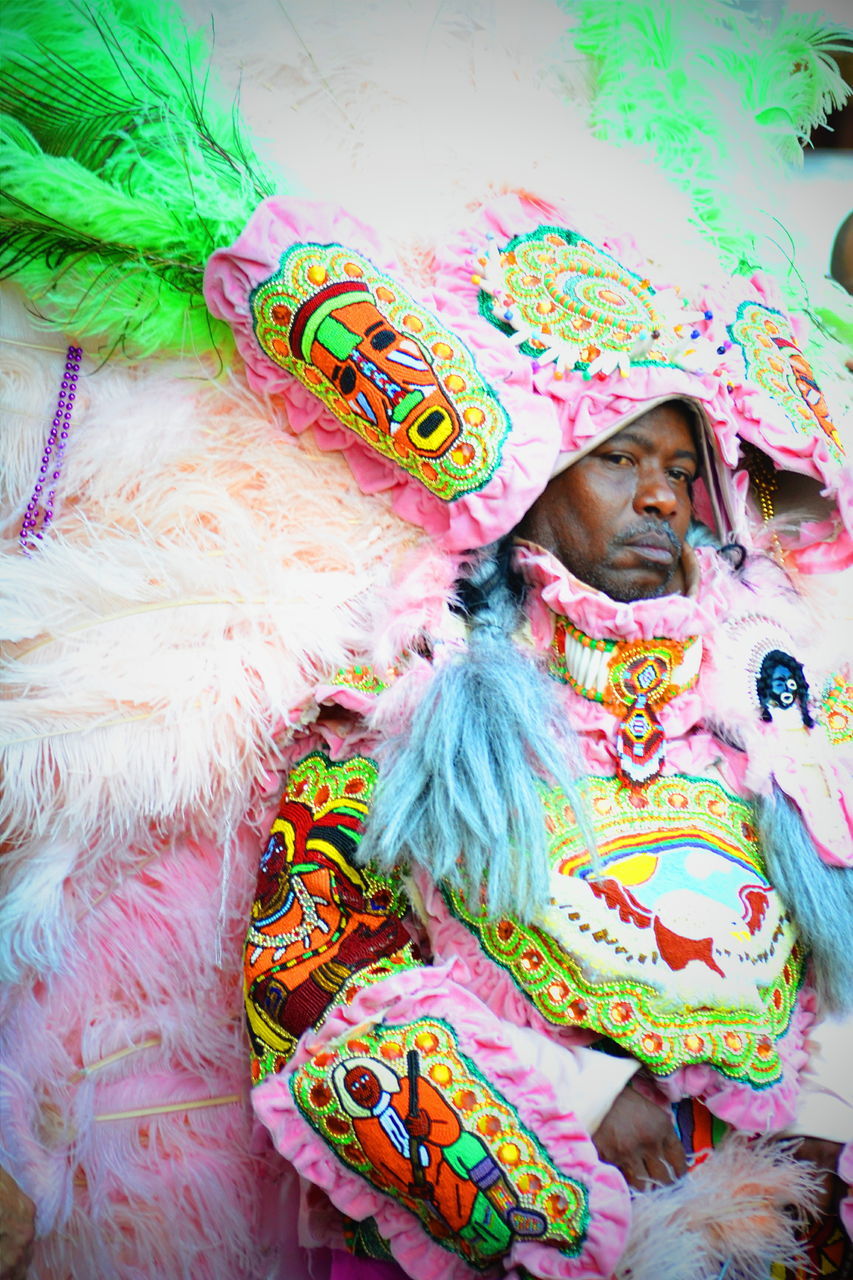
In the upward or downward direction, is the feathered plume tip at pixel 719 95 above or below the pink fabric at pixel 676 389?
above

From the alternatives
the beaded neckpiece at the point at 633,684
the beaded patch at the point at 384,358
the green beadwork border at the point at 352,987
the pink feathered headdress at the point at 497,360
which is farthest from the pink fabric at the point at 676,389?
the green beadwork border at the point at 352,987

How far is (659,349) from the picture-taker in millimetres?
1267

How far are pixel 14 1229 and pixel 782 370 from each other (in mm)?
1441

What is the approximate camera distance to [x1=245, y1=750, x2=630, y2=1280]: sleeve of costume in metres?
0.97

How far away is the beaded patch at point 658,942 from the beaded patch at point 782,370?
1.90 ft

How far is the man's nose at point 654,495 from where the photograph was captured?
1250 mm

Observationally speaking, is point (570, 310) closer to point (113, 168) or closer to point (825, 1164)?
point (113, 168)

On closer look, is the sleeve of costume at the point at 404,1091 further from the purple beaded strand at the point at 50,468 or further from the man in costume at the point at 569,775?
the purple beaded strand at the point at 50,468

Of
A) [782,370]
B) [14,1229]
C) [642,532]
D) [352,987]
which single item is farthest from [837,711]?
[14,1229]

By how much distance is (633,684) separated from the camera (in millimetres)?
1226

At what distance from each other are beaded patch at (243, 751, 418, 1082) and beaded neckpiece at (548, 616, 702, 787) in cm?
31

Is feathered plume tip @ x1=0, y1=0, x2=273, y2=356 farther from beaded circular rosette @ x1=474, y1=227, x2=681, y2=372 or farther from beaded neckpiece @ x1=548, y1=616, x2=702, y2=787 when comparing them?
beaded neckpiece @ x1=548, y1=616, x2=702, y2=787

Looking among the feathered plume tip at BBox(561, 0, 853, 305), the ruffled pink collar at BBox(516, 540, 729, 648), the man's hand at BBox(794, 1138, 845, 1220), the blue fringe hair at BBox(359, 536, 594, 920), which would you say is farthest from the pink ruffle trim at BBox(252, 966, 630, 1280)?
the feathered plume tip at BBox(561, 0, 853, 305)

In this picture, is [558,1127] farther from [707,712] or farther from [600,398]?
[600,398]
